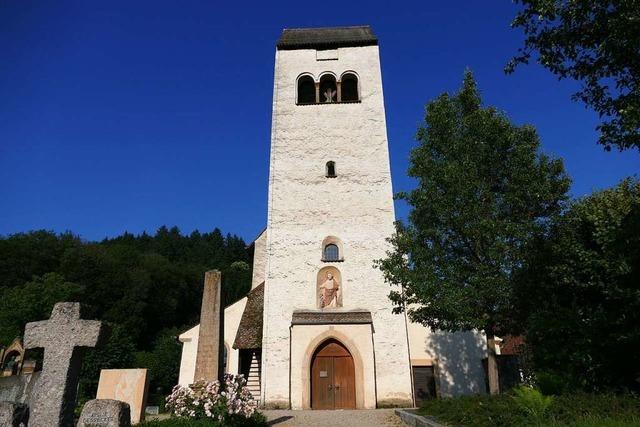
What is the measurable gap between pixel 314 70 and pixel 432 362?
15.8 metres

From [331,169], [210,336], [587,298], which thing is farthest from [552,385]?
[331,169]

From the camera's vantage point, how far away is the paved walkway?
12.7 meters

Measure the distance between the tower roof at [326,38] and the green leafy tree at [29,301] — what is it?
30661mm

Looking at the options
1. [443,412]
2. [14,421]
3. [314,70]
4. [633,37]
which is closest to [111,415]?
[14,421]

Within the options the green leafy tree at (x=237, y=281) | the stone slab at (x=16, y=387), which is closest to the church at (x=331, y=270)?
the stone slab at (x=16, y=387)

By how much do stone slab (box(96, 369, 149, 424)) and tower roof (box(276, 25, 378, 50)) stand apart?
18149 millimetres

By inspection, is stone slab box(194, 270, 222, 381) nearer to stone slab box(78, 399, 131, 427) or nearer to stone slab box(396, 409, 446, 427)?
stone slab box(78, 399, 131, 427)

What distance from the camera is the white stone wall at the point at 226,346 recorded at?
21734mm

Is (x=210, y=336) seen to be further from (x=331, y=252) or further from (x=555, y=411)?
(x=331, y=252)

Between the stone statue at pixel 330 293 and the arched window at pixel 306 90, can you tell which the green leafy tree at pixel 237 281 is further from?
the stone statue at pixel 330 293

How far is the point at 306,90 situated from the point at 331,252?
31.3 feet

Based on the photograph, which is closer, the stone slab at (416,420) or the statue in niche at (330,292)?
the stone slab at (416,420)

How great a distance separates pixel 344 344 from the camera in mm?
17656

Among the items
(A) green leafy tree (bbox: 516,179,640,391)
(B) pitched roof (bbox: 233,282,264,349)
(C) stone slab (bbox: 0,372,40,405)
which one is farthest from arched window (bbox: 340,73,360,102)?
(C) stone slab (bbox: 0,372,40,405)
